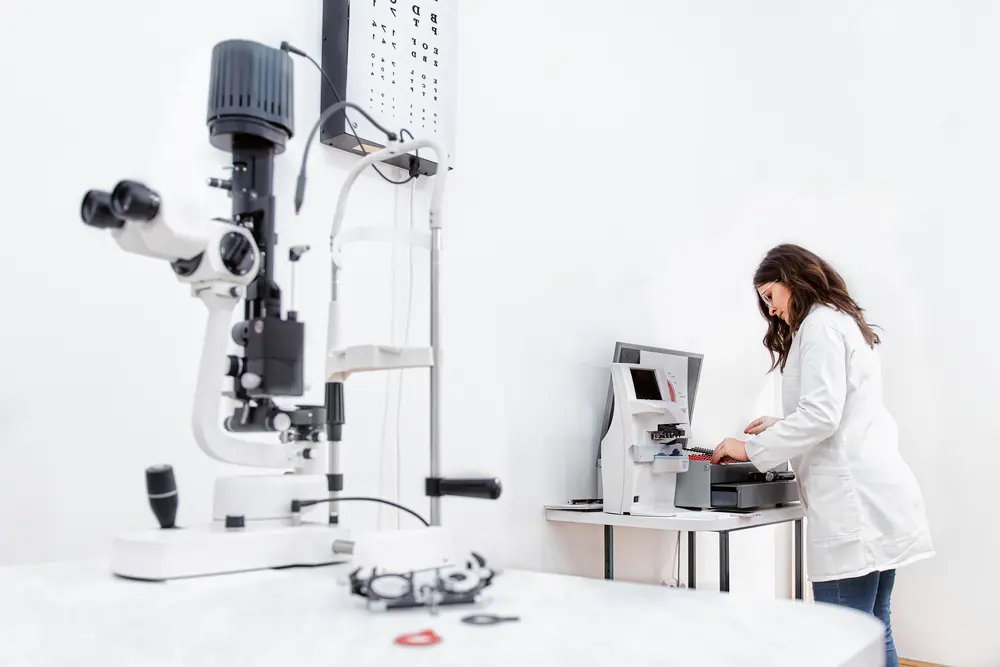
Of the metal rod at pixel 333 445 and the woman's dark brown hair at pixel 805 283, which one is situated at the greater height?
the woman's dark brown hair at pixel 805 283

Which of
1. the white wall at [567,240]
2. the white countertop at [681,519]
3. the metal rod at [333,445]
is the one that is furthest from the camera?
the white countertop at [681,519]

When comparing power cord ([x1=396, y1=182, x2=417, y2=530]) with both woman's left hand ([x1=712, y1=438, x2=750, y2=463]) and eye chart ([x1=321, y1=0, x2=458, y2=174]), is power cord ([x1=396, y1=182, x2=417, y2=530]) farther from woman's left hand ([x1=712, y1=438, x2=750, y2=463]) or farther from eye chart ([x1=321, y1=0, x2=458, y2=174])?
woman's left hand ([x1=712, y1=438, x2=750, y2=463])

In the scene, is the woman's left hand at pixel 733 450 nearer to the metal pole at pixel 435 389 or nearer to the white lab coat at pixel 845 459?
the white lab coat at pixel 845 459

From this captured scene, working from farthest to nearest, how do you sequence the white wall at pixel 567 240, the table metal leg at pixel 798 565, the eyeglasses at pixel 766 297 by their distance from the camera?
the table metal leg at pixel 798 565, the eyeglasses at pixel 766 297, the white wall at pixel 567 240

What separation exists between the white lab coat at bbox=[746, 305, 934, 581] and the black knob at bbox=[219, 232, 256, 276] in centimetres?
180

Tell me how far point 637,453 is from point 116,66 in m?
1.70

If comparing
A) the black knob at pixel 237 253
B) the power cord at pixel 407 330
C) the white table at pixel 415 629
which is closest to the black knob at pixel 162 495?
the white table at pixel 415 629

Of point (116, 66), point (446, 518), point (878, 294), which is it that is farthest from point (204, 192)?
point (878, 294)

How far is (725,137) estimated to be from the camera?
3.56 m

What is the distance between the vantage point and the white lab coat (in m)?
2.38

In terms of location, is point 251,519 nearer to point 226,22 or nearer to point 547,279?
point 226,22

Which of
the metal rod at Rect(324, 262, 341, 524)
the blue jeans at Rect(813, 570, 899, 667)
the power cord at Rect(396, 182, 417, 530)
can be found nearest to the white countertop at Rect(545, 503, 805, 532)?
the blue jeans at Rect(813, 570, 899, 667)

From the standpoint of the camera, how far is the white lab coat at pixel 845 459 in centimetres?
238

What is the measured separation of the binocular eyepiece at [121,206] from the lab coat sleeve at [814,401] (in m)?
1.96
